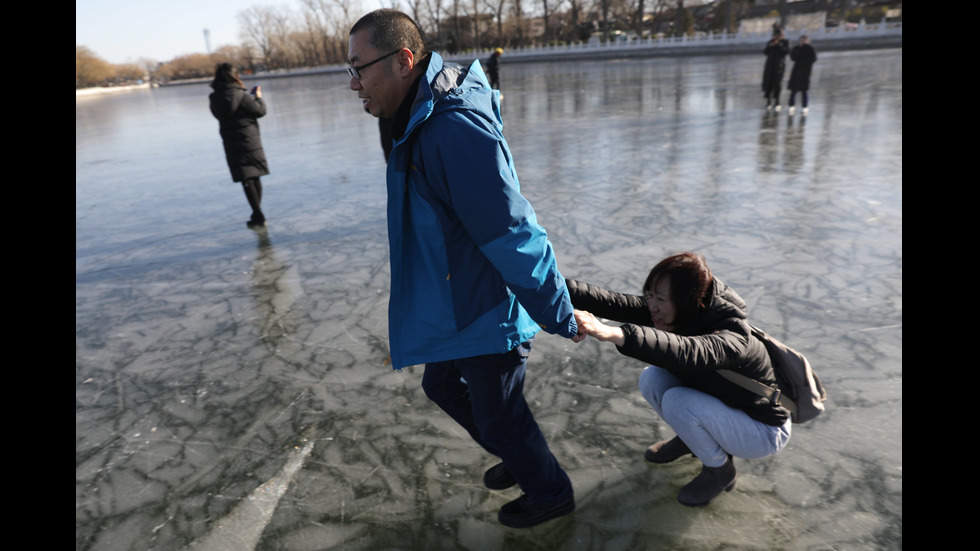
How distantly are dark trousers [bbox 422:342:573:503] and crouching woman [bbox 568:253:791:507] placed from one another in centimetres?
31

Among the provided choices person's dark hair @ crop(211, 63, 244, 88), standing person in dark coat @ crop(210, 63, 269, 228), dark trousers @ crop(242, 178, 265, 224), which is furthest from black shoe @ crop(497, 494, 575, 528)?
person's dark hair @ crop(211, 63, 244, 88)

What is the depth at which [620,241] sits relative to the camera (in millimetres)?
4883

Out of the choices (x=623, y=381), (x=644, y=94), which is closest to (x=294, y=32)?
(x=644, y=94)

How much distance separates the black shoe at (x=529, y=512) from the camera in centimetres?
211

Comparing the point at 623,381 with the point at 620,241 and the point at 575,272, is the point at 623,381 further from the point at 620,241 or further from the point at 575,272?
the point at 620,241

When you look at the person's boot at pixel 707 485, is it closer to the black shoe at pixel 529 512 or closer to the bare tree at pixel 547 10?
the black shoe at pixel 529 512

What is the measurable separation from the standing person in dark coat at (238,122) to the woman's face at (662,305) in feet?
16.1

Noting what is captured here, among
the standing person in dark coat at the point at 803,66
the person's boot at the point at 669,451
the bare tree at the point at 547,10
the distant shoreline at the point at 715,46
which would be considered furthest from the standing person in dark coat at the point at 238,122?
the bare tree at the point at 547,10

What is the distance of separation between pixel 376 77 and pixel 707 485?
1.86 m

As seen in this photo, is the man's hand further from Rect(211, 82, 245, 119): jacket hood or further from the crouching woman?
Rect(211, 82, 245, 119): jacket hood

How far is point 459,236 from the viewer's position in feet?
5.79

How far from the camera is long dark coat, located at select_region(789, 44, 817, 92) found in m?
A: 10.4

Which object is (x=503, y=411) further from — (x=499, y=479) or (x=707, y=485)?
(x=707, y=485)

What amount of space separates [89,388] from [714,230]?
15.5ft
